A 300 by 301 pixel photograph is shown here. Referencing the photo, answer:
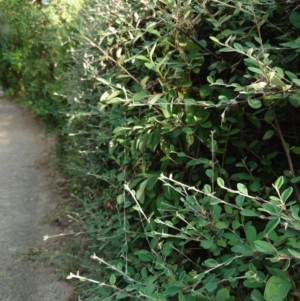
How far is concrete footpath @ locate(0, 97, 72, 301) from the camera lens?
4.37 m

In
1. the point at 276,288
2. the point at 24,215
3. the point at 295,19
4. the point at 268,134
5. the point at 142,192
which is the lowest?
the point at 24,215

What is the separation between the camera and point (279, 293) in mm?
1451

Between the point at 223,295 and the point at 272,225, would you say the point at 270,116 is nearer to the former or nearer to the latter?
the point at 272,225

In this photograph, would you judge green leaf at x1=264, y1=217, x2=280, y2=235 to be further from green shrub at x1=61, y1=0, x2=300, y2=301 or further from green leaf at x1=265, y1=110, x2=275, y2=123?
green leaf at x1=265, y1=110, x2=275, y2=123

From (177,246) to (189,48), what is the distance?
0.90 meters

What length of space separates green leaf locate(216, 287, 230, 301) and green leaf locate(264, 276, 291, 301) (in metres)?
0.26

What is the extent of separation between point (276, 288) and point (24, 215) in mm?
5080

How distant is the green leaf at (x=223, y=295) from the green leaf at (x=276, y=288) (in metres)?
0.26

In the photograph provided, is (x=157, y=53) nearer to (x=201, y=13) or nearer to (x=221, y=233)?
(x=201, y=13)

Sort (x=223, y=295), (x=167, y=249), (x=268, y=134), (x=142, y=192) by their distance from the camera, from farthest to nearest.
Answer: (x=142, y=192) → (x=167, y=249) → (x=268, y=134) → (x=223, y=295)

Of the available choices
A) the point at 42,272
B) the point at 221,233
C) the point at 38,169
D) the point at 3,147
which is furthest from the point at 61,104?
the point at 221,233

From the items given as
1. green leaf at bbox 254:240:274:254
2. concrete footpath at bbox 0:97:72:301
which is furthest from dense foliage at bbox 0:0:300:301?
concrete footpath at bbox 0:97:72:301

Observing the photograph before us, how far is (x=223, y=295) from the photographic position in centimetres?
172

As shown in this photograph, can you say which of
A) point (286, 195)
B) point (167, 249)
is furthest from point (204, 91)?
point (286, 195)
